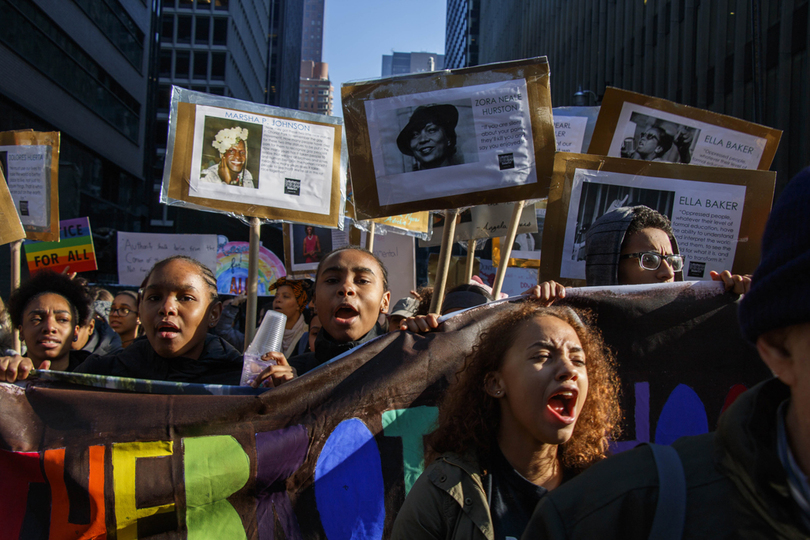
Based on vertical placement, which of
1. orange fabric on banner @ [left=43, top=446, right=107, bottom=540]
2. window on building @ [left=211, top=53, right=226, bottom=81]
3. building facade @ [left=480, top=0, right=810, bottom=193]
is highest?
window on building @ [left=211, top=53, right=226, bottom=81]

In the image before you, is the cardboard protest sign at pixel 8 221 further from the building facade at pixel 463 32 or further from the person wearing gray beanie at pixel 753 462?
the building facade at pixel 463 32

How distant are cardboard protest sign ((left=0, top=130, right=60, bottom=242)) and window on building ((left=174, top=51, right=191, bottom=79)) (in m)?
50.2

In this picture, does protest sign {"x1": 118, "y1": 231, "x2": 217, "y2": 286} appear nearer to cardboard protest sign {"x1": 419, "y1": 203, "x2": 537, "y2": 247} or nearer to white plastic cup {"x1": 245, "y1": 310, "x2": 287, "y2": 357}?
cardboard protest sign {"x1": 419, "y1": 203, "x2": 537, "y2": 247}

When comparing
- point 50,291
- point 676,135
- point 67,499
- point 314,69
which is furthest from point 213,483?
point 314,69

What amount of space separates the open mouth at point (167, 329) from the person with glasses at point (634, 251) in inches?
65.4

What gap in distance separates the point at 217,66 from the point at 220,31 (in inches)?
110

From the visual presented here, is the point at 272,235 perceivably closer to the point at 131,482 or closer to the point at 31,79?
the point at 131,482

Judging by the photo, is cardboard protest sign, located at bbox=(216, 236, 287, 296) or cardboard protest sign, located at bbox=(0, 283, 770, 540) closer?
cardboard protest sign, located at bbox=(0, 283, 770, 540)

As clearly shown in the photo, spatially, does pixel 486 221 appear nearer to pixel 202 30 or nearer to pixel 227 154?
pixel 227 154

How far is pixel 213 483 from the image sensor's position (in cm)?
173

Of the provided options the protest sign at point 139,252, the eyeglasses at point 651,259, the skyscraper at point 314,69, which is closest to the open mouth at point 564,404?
the eyeglasses at point 651,259

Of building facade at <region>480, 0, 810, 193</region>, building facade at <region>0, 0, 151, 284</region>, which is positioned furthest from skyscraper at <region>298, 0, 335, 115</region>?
building facade at <region>480, 0, 810, 193</region>

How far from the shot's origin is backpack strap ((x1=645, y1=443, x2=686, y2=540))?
0.69 m

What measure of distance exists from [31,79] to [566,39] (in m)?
20.8
